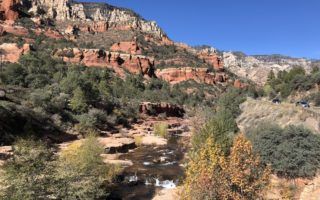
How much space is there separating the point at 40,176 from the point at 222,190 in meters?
9.44

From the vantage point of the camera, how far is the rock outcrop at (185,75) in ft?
457

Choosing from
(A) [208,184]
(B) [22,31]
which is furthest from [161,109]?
(A) [208,184]

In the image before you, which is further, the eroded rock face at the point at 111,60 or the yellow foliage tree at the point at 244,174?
A: the eroded rock face at the point at 111,60

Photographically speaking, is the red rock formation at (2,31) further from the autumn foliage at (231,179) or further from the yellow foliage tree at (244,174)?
the yellow foliage tree at (244,174)

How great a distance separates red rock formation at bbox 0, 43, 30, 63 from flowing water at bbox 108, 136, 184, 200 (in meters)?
75.5

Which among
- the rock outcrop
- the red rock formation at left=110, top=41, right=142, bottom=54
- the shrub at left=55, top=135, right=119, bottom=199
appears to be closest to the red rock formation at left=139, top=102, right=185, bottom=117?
the rock outcrop

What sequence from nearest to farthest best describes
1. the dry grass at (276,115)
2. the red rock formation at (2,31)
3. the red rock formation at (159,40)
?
the dry grass at (276,115)
the red rock formation at (2,31)
the red rock formation at (159,40)

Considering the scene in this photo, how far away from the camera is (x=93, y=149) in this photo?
1159 inches

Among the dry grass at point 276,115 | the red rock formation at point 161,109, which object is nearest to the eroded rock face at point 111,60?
the red rock formation at point 161,109

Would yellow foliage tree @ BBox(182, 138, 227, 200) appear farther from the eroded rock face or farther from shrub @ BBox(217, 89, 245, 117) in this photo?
the eroded rock face

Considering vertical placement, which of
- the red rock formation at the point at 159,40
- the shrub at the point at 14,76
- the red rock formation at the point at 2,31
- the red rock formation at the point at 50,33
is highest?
the red rock formation at the point at 159,40

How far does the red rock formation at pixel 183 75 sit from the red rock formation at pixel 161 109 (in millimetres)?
33089

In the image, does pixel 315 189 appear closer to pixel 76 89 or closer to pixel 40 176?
pixel 40 176

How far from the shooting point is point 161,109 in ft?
322
